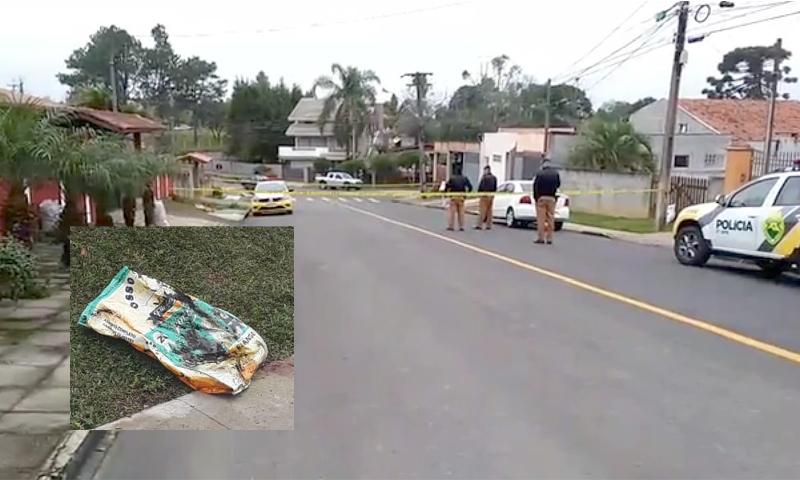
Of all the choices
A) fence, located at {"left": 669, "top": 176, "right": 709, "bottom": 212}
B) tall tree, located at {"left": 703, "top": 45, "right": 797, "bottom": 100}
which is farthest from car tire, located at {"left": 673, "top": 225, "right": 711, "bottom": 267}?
tall tree, located at {"left": 703, "top": 45, "right": 797, "bottom": 100}

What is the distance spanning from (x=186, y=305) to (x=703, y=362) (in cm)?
480

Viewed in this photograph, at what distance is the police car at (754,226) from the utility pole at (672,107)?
25.2ft

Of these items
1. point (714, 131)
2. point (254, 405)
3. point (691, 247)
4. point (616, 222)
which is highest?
point (714, 131)

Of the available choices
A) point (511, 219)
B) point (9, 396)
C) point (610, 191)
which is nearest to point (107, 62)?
point (511, 219)

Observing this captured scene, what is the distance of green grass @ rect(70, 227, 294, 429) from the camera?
2.74 metres

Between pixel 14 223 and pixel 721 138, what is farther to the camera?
pixel 721 138

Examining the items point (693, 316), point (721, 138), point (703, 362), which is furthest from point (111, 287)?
point (721, 138)

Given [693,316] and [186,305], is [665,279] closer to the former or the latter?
[693,316]

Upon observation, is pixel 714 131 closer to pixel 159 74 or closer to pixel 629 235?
pixel 629 235

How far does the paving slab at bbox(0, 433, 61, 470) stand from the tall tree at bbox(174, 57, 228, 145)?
77.9ft

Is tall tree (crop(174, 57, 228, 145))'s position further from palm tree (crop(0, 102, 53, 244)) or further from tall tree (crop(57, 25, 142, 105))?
palm tree (crop(0, 102, 53, 244))

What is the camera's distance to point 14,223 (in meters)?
10.6

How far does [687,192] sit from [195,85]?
70.1 ft

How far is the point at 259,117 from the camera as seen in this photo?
52219mm
